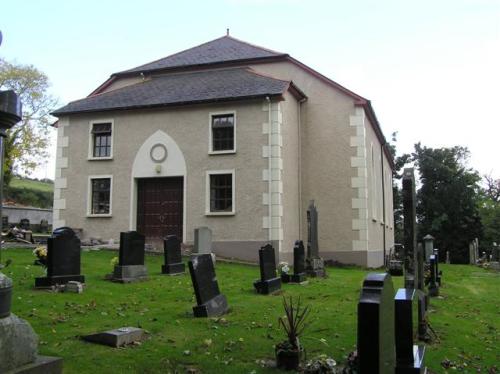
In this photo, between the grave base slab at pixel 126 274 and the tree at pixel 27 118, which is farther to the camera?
the tree at pixel 27 118

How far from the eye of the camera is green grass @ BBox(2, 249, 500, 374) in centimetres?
614

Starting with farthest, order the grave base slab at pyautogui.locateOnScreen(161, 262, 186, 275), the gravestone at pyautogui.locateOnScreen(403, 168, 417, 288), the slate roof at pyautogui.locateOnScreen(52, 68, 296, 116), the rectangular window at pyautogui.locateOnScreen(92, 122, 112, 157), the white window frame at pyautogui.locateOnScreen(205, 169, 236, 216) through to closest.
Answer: the rectangular window at pyautogui.locateOnScreen(92, 122, 112, 157) < the slate roof at pyautogui.locateOnScreen(52, 68, 296, 116) < the white window frame at pyautogui.locateOnScreen(205, 169, 236, 216) < the grave base slab at pyautogui.locateOnScreen(161, 262, 186, 275) < the gravestone at pyautogui.locateOnScreen(403, 168, 417, 288)

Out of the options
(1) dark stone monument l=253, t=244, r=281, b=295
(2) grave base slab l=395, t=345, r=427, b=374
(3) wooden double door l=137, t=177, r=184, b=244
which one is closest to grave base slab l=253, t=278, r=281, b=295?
(1) dark stone monument l=253, t=244, r=281, b=295

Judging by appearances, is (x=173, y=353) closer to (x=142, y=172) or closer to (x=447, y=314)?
(x=447, y=314)

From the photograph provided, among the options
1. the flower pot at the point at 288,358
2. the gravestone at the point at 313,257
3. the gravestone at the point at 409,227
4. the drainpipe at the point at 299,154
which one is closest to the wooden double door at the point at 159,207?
the drainpipe at the point at 299,154

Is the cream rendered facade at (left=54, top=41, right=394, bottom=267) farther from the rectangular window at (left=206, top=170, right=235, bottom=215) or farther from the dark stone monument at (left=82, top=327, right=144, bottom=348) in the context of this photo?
the dark stone monument at (left=82, top=327, right=144, bottom=348)

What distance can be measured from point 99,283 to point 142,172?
30.6 ft

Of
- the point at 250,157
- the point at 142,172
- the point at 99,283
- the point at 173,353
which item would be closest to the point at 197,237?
the point at 99,283

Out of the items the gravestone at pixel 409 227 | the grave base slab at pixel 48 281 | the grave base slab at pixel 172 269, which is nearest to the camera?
the gravestone at pixel 409 227

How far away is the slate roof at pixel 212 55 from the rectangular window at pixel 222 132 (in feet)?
16.1

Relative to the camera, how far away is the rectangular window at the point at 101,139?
842 inches

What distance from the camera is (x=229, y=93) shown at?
19.9 m

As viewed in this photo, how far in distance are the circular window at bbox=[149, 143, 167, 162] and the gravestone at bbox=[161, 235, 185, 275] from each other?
6.73 meters

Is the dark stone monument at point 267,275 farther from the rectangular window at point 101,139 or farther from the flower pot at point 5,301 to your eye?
the rectangular window at point 101,139
